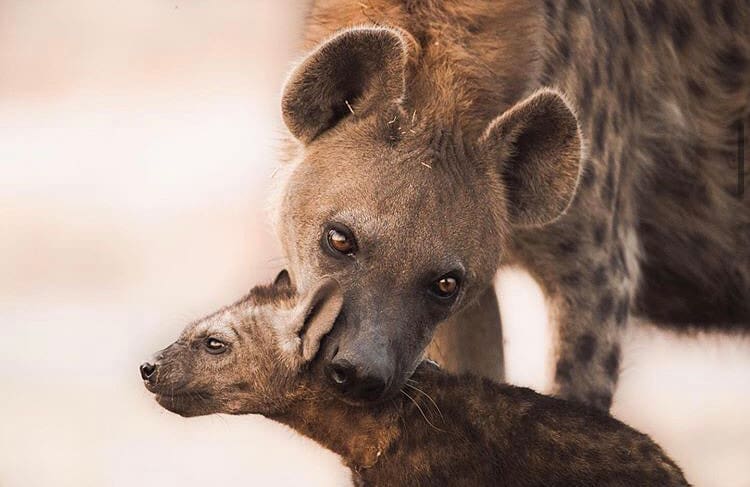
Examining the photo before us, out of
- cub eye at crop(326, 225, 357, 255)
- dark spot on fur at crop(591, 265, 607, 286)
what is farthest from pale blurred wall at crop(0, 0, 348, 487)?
cub eye at crop(326, 225, 357, 255)

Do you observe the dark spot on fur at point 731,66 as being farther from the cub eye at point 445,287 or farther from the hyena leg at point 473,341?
the cub eye at point 445,287

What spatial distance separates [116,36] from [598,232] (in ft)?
23.1

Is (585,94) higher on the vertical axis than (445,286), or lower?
higher

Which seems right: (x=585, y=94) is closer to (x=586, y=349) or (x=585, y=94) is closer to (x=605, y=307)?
(x=605, y=307)

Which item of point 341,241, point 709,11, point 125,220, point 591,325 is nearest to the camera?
point 341,241

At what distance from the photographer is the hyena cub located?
179 inches

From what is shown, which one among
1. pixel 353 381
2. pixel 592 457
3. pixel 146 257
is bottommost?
pixel 146 257

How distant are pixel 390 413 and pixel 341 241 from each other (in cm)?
53

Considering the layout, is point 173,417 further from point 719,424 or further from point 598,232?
point 598,232

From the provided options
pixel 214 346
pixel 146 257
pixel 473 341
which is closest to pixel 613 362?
pixel 473 341

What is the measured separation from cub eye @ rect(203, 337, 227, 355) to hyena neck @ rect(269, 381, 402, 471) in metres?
0.22

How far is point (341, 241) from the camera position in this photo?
501 centimetres

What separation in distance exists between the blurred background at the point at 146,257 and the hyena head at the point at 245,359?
1.36 meters

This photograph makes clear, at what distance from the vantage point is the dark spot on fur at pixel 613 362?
230 inches
